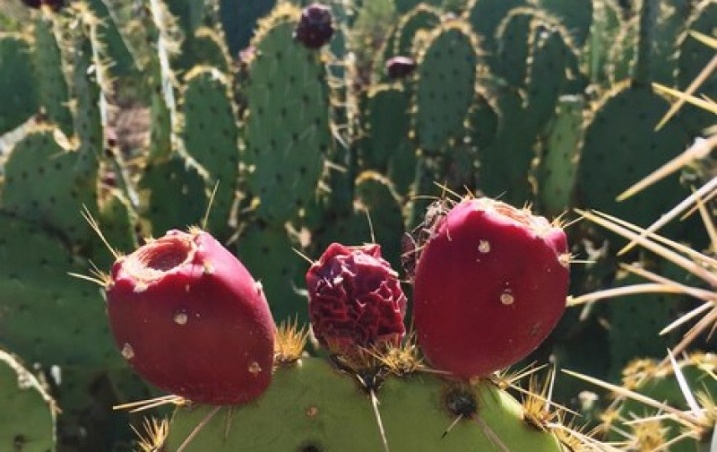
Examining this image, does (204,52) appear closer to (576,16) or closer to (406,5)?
(576,16)

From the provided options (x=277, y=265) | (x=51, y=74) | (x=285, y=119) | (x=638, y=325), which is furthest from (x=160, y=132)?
(x=638, y=325)

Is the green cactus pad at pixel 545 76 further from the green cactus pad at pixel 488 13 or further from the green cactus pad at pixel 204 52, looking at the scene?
the green cactus pad at pixel 488 13

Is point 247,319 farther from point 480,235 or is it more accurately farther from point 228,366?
point 480,235

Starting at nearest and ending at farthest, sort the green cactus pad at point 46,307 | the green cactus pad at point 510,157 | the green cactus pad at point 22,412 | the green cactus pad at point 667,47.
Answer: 1. the green cactus pad at point 22,412
2. the green cactus pad at point 46,307
3. the green cactus pad at point 510,157
4. the green cactus pad at point 667,47

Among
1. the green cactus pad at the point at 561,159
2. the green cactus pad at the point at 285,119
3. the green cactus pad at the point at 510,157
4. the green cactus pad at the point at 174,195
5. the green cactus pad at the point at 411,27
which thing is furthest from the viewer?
the green cactus pad at the point at 411,27

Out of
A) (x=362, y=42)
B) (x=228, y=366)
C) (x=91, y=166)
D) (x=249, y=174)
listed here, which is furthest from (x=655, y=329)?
(x=362, y=42)

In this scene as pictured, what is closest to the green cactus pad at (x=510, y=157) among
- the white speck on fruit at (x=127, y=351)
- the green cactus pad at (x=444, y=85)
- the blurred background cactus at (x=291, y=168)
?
the blurred background cactus at (x=291, y=168)
